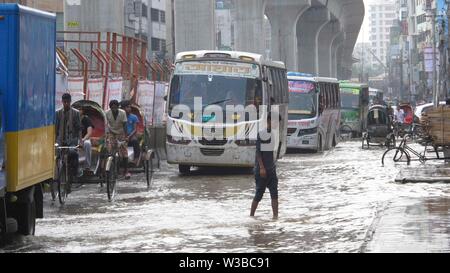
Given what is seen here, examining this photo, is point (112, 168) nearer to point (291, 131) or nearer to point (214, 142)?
point (214, 142)

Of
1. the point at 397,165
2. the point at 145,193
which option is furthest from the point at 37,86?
the point at 397,165

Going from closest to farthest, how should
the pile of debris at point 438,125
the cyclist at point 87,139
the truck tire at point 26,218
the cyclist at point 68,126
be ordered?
the truck tire at point 26,218, the cyclist at point 68,126, the cyclist at point 87,139, the pile of debris at point 438,125

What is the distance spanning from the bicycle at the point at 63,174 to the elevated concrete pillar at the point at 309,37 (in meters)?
66.9

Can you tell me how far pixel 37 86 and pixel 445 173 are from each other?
43.9 feet

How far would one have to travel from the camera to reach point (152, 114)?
32375mm

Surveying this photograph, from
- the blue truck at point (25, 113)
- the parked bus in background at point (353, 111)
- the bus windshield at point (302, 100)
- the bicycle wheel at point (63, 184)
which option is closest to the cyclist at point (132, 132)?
the bicycle wheel at point (63, 184)

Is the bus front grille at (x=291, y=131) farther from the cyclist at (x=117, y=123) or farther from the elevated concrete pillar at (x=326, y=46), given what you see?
the elevated concrete pillar at (x=326, y=46)

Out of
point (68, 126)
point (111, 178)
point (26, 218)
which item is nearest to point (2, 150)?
point (26, 218)

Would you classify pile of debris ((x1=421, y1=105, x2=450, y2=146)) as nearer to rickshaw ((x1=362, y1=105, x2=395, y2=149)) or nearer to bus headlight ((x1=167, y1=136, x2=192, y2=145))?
bus headlight ((x1=167, y1=136, x2=192, y2=145))

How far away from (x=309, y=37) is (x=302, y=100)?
49089 millimetres

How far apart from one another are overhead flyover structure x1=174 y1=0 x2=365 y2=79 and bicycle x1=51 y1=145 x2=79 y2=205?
30139mm

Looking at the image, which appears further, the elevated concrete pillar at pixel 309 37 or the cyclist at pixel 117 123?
the elevated concrete pillar at pixel 309 37

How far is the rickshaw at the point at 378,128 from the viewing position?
4277 centimetres

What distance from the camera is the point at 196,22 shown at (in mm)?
49500
